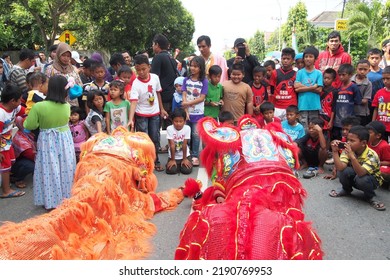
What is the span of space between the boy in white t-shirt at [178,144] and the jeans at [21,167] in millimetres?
1846

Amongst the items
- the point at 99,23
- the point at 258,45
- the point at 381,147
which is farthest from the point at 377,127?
the point at 258,45

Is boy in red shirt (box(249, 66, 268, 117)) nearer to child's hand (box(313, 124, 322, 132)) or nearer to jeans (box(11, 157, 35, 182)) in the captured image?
child's hand (box(313, 124, 322, 132))

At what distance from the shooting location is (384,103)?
505 cm

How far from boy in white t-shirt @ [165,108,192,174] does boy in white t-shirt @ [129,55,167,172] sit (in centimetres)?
24

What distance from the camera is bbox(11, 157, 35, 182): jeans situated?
16.0 ft

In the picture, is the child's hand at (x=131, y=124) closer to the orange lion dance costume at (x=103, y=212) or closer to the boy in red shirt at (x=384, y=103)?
the orange lion dance costume at (x=103, y=212)

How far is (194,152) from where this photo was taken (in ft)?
18.6

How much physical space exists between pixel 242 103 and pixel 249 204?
3.81 metres

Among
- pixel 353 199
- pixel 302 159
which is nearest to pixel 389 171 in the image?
pixel 353 199

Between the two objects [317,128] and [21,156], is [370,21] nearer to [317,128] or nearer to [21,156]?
[317,128]

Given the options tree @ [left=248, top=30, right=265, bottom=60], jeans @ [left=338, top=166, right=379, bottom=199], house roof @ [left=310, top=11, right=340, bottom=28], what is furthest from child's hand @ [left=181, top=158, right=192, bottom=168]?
house roof @ [left=310, top=11, right=340, bottom=28]

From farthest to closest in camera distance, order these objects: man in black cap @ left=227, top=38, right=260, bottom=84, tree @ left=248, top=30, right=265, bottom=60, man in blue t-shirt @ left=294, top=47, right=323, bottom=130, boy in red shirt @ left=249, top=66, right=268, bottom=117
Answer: tree @ left=248, top=30, right=265, bottom=60, man in black cap @ left=227, top=38, right=260, bottom=84, boy in red shirt @ left=249, top=66, right=268, bottom=117, man in blue t-shirt @ left=294, top=47, right=323, bottom=130
